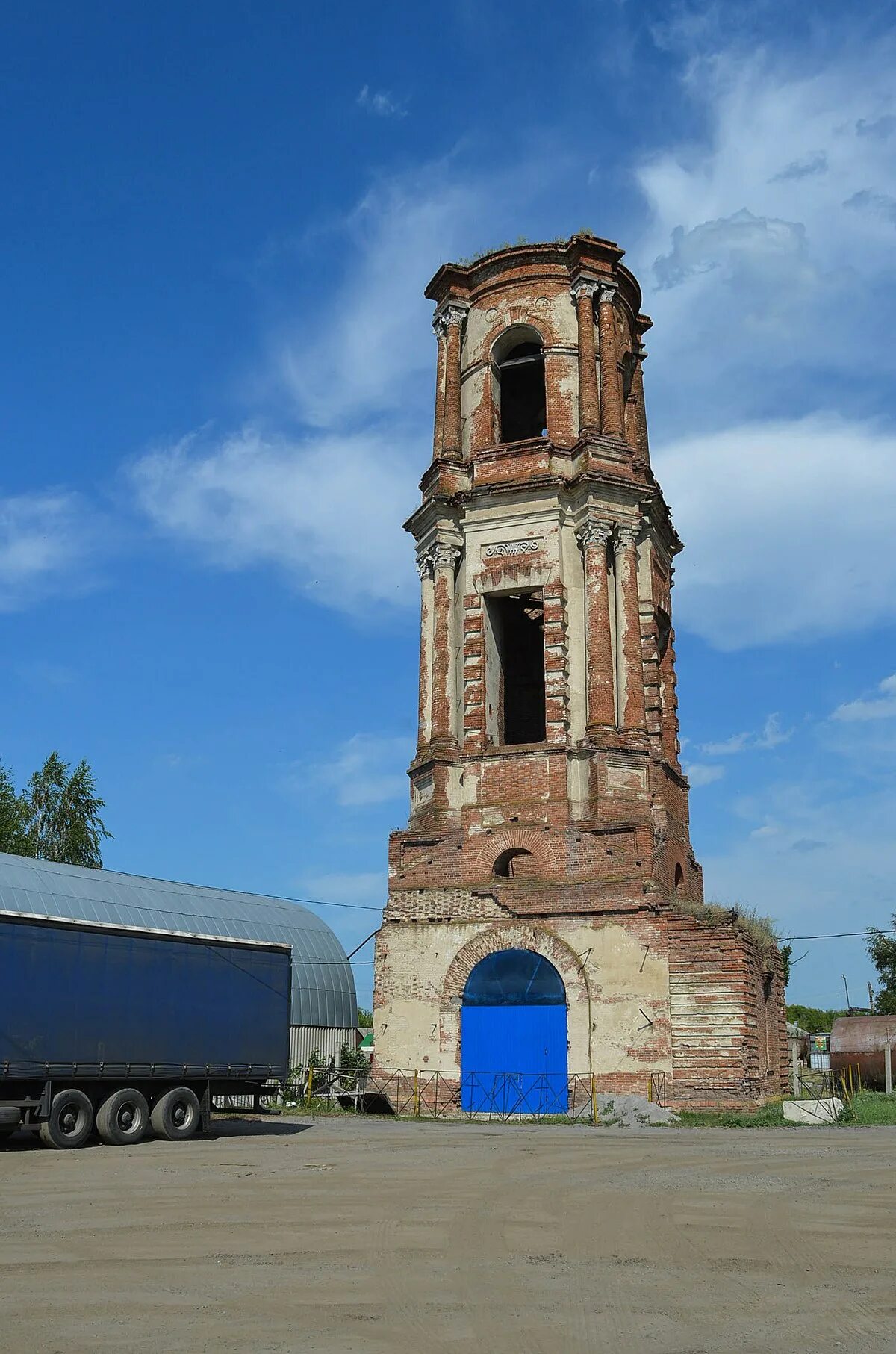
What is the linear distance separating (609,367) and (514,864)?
1188 cm

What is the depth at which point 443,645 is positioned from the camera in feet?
90.1

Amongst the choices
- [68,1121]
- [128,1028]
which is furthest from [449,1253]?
[128,1028]

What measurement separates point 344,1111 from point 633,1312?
66.5 ft

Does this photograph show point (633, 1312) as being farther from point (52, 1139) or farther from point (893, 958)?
point (893, 958)

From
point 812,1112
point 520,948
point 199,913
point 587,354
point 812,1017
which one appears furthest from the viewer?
point 812,1017

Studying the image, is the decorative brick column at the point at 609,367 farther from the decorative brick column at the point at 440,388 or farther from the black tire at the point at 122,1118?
the black tire at the point at 122,1118

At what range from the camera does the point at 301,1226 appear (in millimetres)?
10258

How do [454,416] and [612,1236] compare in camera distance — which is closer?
[612,1236]

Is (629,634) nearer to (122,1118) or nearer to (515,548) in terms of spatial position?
(515,548)

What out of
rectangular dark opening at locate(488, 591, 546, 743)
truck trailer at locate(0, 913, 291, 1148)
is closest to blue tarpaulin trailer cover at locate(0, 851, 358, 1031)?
truck trailer at locate(0, 913, 291, 1148)

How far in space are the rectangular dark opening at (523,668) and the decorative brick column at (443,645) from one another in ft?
5.12

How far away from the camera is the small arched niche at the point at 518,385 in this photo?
96.4 feet

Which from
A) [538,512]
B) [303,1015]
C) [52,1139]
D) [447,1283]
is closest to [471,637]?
[538,512]

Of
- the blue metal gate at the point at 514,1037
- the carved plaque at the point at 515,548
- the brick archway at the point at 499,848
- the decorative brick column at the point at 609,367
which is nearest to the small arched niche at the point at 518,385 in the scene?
the decorative brick column at the point at 609,367
